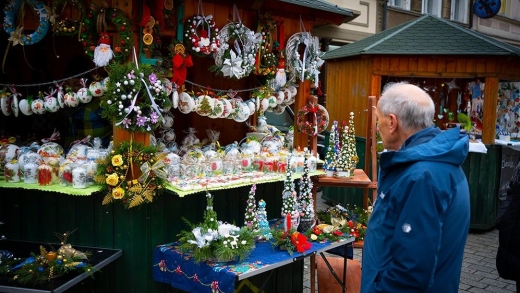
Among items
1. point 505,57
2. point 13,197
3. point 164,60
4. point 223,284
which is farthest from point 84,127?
point 505,57

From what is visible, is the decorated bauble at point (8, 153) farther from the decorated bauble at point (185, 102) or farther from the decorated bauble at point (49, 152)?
the decorated bauble at point (185, 102)

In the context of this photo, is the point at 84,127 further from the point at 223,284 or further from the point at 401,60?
the point at 401,60

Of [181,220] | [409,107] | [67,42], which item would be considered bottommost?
[181,220]

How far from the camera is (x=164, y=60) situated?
13.0 feet

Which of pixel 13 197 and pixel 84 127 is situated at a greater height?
pixel 84 127

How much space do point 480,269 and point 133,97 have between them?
479 centimetres

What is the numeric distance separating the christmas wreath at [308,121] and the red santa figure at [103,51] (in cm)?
235

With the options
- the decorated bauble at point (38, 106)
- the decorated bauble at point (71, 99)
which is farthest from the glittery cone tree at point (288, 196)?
the decorated bauble at point (38, 106)

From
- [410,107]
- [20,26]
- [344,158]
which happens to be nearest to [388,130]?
[410,107]

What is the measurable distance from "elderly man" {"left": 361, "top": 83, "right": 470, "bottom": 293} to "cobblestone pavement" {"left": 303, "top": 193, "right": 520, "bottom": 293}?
287 centimetres

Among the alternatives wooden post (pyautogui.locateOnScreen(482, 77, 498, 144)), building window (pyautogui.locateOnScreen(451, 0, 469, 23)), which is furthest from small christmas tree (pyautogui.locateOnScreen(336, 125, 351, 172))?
building window (pyautogui.locateOnScreen(451, 0, 469, 23))

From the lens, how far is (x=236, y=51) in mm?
4500

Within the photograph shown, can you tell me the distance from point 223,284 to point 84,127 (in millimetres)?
2640

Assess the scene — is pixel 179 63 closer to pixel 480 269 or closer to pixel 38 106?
pixel 38 106
